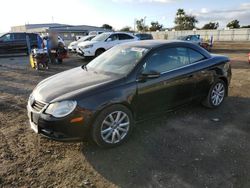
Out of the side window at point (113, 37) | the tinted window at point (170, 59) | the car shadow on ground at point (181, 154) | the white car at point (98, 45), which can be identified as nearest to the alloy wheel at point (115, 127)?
the car shadow on ground at point (181, 154)

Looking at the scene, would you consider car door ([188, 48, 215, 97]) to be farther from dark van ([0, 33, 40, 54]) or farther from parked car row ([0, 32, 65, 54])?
dark van ([0, 33, 40, 54])

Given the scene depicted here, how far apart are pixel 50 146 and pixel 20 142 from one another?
1.83 ft

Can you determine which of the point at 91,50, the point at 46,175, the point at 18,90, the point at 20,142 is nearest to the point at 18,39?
the point at 91,50

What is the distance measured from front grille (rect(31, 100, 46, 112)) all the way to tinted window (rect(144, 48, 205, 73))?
170 cm

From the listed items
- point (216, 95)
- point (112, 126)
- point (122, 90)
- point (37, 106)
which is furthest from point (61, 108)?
point (216, 95)

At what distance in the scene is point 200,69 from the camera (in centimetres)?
467

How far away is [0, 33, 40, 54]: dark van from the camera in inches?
687

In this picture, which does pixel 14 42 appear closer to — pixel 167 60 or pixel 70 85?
pixel 70 85

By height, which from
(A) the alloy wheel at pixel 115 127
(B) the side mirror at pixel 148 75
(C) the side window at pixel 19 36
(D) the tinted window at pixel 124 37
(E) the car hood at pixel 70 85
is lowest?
(A) the alloy wheel at pixel 115 127

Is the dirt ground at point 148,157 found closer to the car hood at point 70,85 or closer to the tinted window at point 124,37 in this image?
the car hood at point 70,85

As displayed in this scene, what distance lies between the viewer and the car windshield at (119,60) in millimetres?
3993

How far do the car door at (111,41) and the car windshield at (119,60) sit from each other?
30.7 feet

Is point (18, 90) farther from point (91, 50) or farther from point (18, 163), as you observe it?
point (91, 50)

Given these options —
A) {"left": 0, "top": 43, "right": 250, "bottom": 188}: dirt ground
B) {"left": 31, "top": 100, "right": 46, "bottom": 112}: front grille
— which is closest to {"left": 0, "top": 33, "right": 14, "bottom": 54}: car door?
{"left": 0, "top": 43, "right": 250, "bottom": 188}: dirt ground
